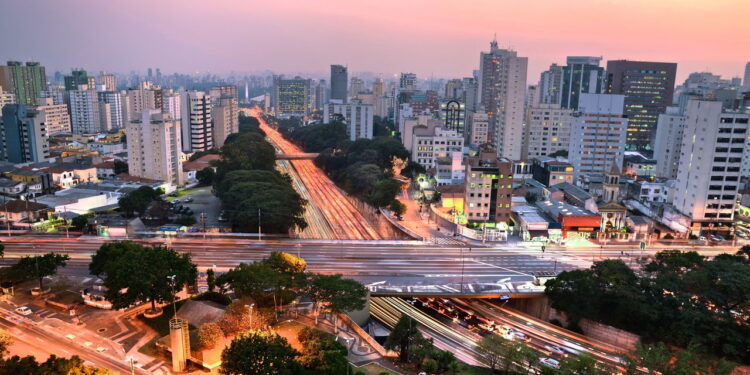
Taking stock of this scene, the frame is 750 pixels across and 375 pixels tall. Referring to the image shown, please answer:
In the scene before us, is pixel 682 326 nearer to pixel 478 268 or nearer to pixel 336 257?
pixel 478 268

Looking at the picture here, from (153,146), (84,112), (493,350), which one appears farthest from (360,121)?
(493,350)

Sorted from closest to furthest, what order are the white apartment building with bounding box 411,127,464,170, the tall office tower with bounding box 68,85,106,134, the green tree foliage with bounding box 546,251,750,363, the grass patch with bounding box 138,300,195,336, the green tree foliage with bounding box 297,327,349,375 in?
the green tree foliage with bounding box 297,327,349,375
the green tree foliage with bounding box 546,251,750,363
the grass patch with bounding box 138,300,195,336
the white apartment building with bounding box 411,127,464,170
the tall office tower with bounding box 68,85,106,134

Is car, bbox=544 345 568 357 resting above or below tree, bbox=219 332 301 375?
below

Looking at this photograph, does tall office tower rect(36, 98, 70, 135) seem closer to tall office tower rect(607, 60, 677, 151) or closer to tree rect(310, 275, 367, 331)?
tree rect(310, 275, 367, 331)

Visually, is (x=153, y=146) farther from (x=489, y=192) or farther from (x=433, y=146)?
(x=489, y=192)

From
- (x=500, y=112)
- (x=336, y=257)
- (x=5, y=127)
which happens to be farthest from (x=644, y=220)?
(x=5, y=127)

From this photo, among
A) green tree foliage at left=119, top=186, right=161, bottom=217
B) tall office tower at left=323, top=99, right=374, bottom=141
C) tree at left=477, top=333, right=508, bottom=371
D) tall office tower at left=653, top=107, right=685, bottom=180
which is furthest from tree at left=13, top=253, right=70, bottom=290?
tall office tower at left=323, top=99, right=374, bottom=141
